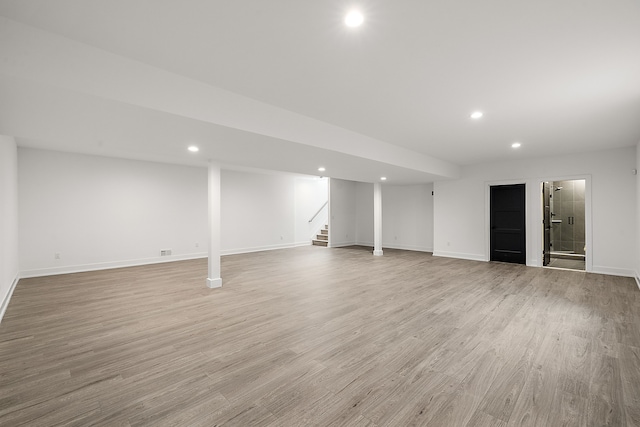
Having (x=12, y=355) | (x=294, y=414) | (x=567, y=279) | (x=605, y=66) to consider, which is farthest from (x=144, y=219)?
(x=567, y=279)

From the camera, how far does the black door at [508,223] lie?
7156 mm

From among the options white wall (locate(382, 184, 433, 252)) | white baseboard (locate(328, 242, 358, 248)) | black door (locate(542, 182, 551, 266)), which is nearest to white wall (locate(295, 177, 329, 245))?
white baseboard (locate(328, 242, 358, 248))

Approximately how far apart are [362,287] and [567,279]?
4241 mm

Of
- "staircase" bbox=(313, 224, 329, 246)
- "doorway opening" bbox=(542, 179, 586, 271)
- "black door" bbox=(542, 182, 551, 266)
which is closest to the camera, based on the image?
"black door" bbox=(542, 182, 551, 266)

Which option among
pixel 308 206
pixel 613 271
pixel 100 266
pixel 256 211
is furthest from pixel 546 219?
pixel 100 266

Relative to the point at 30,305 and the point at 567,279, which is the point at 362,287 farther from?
the point at 30,305

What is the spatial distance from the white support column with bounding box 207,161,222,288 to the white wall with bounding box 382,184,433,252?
704 centimetres

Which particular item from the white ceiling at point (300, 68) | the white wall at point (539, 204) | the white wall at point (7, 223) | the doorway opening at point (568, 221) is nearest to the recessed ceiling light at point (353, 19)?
the white ceiling at point (300, 68)

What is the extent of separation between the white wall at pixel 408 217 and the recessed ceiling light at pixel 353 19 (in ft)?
27.4

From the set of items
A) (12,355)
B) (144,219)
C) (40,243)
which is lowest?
(12,355)

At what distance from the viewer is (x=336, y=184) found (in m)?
10.9

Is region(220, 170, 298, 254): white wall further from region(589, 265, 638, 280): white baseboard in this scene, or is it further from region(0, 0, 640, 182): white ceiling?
region(589, 265, 638, 280): white baseboard

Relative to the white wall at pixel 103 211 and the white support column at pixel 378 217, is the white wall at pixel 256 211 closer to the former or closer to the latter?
A: the white wall at pixel 103 211

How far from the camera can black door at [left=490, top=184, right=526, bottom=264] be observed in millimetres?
7156
